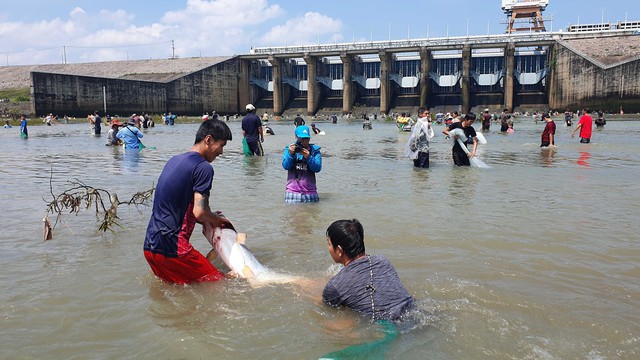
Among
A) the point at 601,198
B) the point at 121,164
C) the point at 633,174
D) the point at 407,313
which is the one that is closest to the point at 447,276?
the point at 407,313

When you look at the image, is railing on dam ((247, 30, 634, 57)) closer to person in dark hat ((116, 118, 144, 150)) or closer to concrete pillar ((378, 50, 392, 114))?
concrete pillar ((378, 50, 392, 114))

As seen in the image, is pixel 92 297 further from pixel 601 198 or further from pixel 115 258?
pixel 601 198

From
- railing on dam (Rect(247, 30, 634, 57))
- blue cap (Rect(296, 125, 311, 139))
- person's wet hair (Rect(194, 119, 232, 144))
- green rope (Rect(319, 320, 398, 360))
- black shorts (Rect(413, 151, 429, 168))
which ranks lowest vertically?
green rope (Rect(319, 320, 398, 360))

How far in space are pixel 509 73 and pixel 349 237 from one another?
5623 centimetres

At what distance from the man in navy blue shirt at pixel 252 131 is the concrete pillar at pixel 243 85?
53.7 meters

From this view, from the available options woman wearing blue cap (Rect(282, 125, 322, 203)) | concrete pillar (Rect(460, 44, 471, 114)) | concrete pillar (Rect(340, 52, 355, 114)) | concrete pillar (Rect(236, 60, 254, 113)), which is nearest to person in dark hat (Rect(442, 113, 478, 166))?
woman wearing blue cap (Rect(282, 125, 322, 203))

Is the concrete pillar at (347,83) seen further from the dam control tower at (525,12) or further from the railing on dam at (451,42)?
the dam control tower at (525,12)

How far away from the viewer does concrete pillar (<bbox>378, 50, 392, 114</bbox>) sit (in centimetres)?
5953

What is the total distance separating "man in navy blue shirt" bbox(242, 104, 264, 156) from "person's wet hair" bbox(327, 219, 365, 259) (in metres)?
9.72

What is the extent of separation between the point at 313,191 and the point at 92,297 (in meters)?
4.05

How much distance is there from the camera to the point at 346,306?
358 centimetres

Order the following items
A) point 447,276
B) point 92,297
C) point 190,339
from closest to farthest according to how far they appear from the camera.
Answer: point 190,339 → point 92,297 → point 447,276

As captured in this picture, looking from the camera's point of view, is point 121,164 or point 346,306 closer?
point 346,306

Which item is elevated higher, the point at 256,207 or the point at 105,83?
the point at 105,83
